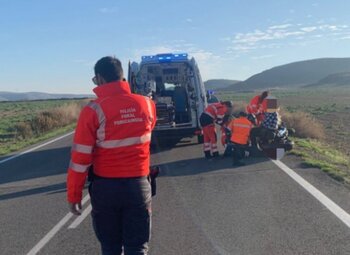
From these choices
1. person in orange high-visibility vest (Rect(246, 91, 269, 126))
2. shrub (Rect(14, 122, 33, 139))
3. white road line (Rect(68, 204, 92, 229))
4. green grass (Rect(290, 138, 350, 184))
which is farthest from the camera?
shrub (Rect(14, 122, 33, 139))

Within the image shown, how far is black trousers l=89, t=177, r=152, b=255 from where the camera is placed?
12.3 ft

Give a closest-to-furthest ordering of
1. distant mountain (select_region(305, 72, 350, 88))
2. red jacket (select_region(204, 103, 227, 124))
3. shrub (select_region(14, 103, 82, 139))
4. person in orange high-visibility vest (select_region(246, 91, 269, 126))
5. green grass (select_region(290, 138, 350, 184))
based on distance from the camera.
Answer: green grass (select_region(290, 138, 350, 184)), red jacket (select_region(204, 103, 227, 124)), person in orange high-visibility vest (select_region(246, 91, 269, 126)), shrub (select_region(14, 103, 82, 139)), distant mountain (select_region(305, 72, 350, 88))

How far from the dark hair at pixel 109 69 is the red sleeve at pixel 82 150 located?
30cm

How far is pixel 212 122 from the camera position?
453 inches

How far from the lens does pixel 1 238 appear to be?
614 cm

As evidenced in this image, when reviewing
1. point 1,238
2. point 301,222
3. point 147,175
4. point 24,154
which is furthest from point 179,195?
point 24,154

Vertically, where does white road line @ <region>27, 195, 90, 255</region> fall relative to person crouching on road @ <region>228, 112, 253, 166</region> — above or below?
below

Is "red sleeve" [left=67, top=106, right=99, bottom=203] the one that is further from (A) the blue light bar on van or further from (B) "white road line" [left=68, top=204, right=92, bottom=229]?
(A) the blue light bar on van

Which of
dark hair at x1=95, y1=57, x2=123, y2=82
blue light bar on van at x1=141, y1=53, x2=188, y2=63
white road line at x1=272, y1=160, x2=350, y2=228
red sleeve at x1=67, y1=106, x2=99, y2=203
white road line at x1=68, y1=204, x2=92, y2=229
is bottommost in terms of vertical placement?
white road line at x1=272, y1=160, x2=350, y2=228

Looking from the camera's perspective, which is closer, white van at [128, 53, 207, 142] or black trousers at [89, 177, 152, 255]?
black trousers at [89, 177, 152, 255]

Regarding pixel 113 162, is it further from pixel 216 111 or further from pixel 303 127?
pixel 303 127

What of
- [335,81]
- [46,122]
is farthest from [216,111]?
[335,81]

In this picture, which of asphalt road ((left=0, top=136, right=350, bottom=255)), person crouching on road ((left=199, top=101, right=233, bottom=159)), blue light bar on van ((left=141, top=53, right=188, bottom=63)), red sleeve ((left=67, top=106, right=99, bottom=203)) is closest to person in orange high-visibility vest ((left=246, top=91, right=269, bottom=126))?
person crouching on road ((left=199, top=101, right=233, bottom=159))

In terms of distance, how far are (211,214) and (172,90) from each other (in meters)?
8.73
